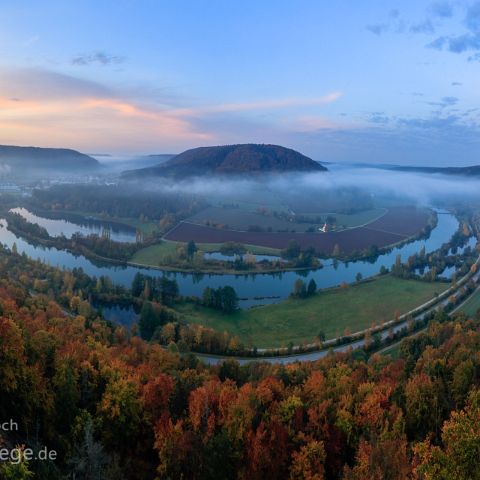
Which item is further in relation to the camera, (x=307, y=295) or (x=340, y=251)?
(x=340, y=251)

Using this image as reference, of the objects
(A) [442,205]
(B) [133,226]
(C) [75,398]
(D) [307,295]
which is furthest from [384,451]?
(A) [442,205]

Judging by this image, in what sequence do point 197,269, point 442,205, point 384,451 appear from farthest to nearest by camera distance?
point 442,205 < point 197,269 < point 384,451

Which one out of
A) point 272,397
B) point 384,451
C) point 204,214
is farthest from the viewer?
point 204,214

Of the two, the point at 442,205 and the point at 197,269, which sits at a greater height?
the point at 442,205

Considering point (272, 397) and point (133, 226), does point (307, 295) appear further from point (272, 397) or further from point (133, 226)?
point (133, 226)

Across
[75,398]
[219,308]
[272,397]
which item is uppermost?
[75,398]

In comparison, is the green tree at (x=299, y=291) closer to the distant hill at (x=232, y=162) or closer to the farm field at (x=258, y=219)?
the farm field at (x=258, y=219)

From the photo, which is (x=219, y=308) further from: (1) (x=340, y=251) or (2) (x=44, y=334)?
(1) (x=340, y=251)
